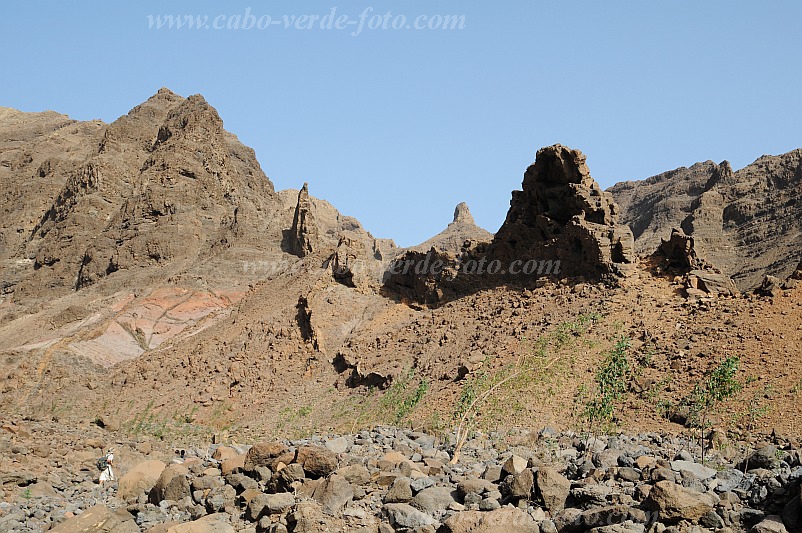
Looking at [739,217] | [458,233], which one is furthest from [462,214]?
[739,217]

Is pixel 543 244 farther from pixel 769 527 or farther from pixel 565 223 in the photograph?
pixel 769 527

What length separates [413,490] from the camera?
1292cm

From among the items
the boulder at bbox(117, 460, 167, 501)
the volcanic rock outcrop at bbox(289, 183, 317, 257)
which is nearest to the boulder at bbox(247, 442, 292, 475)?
the boulder at bbox(117, 460, 167, 501)

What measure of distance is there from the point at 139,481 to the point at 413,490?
6.44m

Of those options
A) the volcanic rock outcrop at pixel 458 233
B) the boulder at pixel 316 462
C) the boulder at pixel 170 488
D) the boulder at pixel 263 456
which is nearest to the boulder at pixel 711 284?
the boulder at pixel 316 462

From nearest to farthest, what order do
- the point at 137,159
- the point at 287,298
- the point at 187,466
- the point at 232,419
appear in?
1. the point at 187,466
2. the point at 232,419
3. the point at 287,298
4. the point at 137,159

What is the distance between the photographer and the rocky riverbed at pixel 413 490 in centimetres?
1011

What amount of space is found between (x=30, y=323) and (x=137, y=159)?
2010 cm

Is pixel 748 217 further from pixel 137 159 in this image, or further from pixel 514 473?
pixel 514 473

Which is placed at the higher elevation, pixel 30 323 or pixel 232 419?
pixel 30 323

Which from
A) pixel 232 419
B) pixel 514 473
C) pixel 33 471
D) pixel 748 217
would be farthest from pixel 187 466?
pixel 748 217

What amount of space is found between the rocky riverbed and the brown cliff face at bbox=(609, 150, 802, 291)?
2960cm

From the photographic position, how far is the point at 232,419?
27.0m

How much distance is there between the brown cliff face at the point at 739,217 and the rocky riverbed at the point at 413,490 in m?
29.6
